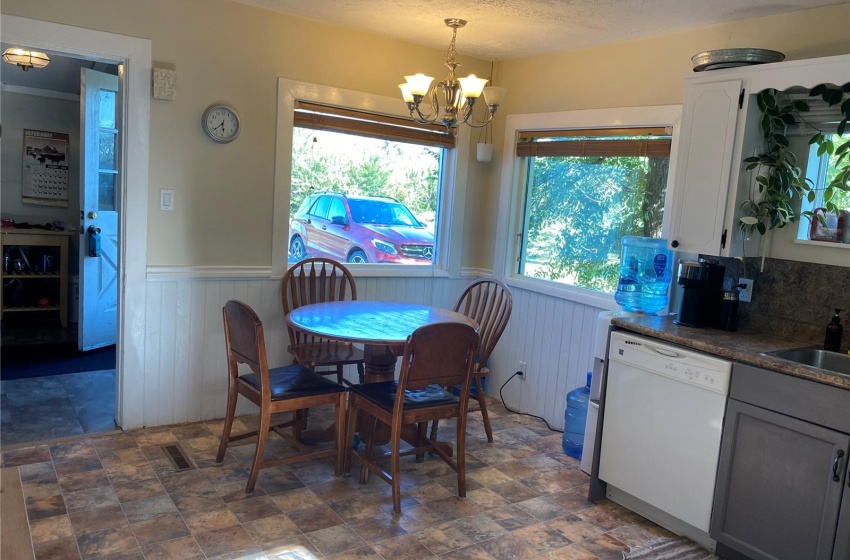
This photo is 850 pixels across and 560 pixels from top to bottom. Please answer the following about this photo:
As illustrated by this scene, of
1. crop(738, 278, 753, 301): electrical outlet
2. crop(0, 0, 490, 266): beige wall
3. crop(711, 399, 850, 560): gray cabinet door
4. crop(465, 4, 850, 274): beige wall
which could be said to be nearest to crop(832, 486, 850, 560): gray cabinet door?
crop(711, 399, 850, 560): gray cabinet door

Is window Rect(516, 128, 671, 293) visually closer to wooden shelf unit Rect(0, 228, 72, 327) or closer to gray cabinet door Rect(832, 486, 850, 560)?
gray cabinet door Rect(832, 486, 850, 560)

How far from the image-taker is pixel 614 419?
2.91 metres

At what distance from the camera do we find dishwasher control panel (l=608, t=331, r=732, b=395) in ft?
8.09

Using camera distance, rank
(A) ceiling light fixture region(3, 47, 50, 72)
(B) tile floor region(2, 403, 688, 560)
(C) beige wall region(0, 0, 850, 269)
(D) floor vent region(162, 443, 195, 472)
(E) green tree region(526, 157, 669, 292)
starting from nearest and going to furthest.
A: (B) tile floor region(2, 403, 688, 560) → (D) floor vent region(162, 443, 195, 472) → (C) beige wall region(0, 0, 850, 269) → (E) green tree region(526, 157, 669, 292) → (A) ceiling light fixture region(3, 47, 50, 72)

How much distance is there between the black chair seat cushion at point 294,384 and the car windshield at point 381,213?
4.41 ft

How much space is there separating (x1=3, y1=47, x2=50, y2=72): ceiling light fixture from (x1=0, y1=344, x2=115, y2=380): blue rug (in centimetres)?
203

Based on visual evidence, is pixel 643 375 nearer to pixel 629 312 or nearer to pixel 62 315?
pixel 629 312

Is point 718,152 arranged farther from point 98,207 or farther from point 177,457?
point 98,207

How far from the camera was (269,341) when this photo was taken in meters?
3.81

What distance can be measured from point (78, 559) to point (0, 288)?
369cm

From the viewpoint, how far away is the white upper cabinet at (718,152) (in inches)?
107

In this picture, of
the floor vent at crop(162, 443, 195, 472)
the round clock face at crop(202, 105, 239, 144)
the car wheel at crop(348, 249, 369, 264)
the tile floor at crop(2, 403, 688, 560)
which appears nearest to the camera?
the tile floor at crop(2, 403, 688, 560)

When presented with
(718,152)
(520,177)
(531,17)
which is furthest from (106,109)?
(718,152)

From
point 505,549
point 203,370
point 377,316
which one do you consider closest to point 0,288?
point 203,370
